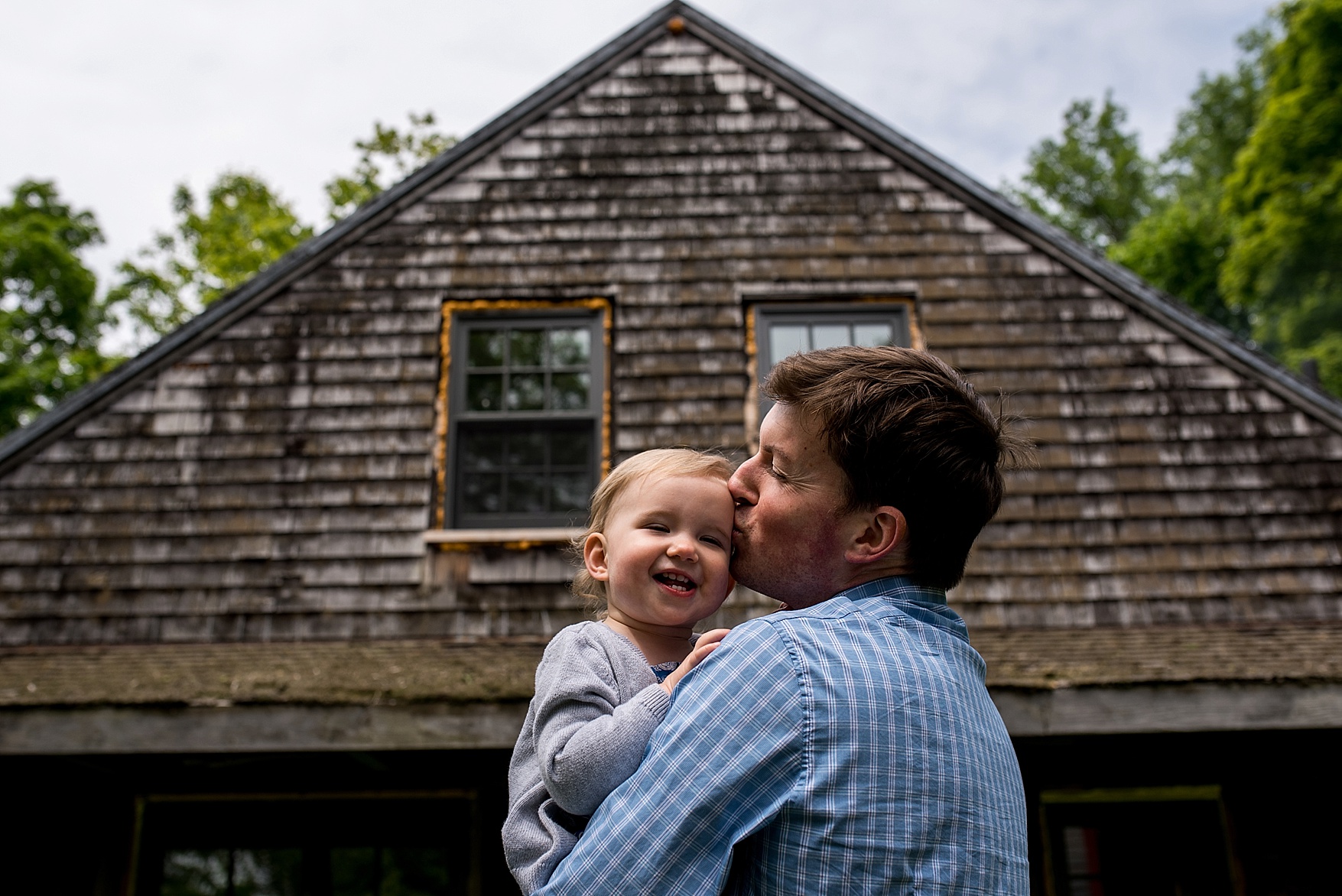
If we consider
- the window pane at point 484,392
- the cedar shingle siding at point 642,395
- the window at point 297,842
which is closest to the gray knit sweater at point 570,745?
the cedar shingle siding at point 642,395

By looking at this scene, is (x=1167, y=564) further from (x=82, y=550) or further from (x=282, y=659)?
(x=82, y=550)

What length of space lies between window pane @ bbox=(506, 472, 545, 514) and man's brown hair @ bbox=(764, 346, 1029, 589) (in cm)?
459

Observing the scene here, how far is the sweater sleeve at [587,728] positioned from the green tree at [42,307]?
66.2ft

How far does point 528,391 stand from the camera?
6.13 metres

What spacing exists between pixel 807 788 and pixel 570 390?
5.09 metres

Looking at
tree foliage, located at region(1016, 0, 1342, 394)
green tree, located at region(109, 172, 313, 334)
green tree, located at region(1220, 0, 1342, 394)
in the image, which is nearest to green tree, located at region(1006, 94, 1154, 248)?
tree foliage, located at region(1016, 0, 1342, 394)

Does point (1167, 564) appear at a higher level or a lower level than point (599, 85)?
lower

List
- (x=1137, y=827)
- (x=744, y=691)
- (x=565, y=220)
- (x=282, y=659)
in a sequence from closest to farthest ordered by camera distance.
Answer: (x=744, y=691)
(x=282, y=659)
(x=1137, y=827)
(x=565, y=220)

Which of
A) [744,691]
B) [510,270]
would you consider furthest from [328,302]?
[744,691]

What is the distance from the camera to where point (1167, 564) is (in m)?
5.43

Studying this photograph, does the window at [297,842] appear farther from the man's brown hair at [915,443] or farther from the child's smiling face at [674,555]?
the man's brown hair at [915,443]

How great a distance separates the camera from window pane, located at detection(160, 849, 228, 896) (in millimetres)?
5375

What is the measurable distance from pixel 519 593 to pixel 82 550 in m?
2.52

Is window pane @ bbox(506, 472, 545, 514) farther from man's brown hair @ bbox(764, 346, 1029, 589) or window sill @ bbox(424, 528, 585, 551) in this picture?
man's brown hair @ bbox(764, 346, 1029, 589)
